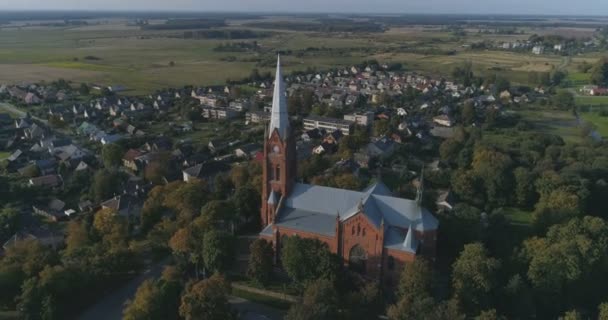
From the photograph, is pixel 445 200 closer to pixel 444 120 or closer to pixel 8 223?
pixel 8 223

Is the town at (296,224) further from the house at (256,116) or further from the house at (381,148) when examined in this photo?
the house at (256,116)

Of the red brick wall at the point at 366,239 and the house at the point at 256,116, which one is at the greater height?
the red brick wall at the point at 366,239

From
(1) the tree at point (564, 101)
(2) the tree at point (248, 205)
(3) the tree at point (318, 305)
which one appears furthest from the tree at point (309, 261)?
(1) the tree at point (564, 101)

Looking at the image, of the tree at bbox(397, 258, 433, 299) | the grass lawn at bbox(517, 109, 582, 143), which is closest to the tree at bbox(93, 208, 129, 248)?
the tree at bbox(397, 258, 433, 299)

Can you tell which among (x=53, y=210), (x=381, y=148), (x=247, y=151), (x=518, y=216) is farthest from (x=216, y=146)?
(x=518, y=216)

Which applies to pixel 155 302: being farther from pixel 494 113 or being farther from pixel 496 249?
pixel 494 113

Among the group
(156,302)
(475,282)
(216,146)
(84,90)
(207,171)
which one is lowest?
(216,146)
